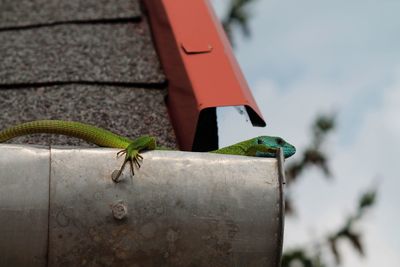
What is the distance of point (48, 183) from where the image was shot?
1.67m

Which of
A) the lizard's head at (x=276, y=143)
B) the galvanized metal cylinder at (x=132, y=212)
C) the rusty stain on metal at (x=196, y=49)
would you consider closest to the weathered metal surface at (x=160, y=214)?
the galvanized metal cylinder at (x=132, y=212)

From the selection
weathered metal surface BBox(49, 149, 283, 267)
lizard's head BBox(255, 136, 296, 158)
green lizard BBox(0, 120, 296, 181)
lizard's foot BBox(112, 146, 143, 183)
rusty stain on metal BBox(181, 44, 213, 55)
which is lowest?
weathered metal surface BBox(49, 149, 283, 267)

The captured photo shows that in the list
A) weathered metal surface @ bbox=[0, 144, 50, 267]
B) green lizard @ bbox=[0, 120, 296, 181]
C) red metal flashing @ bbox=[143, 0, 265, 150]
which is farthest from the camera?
red metal flashing @ bbox=[143, 0, 265, 150]

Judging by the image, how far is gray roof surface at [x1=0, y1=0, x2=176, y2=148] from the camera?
100.0 inches

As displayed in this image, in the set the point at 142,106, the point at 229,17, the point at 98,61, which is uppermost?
the point at 229,17

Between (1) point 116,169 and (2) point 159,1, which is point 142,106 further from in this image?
(1) point 116,169

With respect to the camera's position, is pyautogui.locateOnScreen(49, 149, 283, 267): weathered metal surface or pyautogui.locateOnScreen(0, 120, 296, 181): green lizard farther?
pyautogui.locateOnScreen(0, 120, 296, 181): green lizard

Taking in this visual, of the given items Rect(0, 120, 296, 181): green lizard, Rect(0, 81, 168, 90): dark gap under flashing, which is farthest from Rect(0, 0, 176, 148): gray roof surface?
Rect(0, 120, 296, 181): green lizard

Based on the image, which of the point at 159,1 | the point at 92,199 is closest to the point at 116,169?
the point at 92,199

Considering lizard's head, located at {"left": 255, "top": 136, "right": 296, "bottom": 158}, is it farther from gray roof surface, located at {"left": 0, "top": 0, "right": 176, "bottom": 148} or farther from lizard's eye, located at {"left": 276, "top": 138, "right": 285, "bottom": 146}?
gray roof surface, located at {"left": 0, "top": 0, "right": 176, "bottom": 148}

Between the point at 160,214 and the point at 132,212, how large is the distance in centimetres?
A: 6

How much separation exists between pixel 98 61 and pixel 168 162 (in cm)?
129

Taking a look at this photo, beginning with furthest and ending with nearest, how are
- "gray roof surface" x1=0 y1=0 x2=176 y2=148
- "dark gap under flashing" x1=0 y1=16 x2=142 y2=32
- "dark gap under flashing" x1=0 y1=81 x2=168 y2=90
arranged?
1. "dark gap under flashing" x1=0 y1=16 x2=142 y2=32
2. "dark gap under flashing" x1=0 y1=81 x2=168 y2=90
3. "gray roof surface" x1=0 y1=0 x2=176 y2=148

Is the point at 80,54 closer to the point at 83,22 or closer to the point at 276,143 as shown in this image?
the point at 83,22
